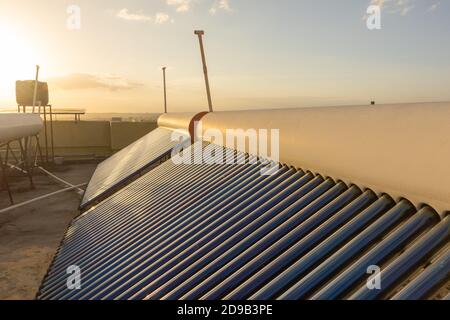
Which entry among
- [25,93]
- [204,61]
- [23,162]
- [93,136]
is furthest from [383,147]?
[93,136]

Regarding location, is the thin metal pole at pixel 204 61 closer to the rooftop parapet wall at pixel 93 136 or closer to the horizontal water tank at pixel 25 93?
the horizontal water tank at pixel 25 93

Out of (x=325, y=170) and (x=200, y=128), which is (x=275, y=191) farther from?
(x=200, y=128)

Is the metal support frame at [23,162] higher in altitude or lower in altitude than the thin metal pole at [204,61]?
lower

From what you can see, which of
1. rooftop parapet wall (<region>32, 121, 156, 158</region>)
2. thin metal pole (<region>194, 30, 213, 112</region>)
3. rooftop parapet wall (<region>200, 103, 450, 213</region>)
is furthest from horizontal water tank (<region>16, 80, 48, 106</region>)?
rooftop parapet wall (<region>200, 103, 450, 213</region>)

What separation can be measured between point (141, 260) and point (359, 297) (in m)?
2.51

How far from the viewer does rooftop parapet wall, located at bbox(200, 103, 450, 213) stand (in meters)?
2.32

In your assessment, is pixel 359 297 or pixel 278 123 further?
pixel 278 123

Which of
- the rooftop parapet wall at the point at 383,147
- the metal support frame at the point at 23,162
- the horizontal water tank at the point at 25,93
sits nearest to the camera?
the rooftop parapet wall at the point at 383,147

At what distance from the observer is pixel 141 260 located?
414cm

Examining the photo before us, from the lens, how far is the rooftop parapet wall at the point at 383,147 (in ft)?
7.62

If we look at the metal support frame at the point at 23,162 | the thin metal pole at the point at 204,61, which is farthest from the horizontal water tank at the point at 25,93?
the thin metal pole at the point at 204,61

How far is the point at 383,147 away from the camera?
278cm
